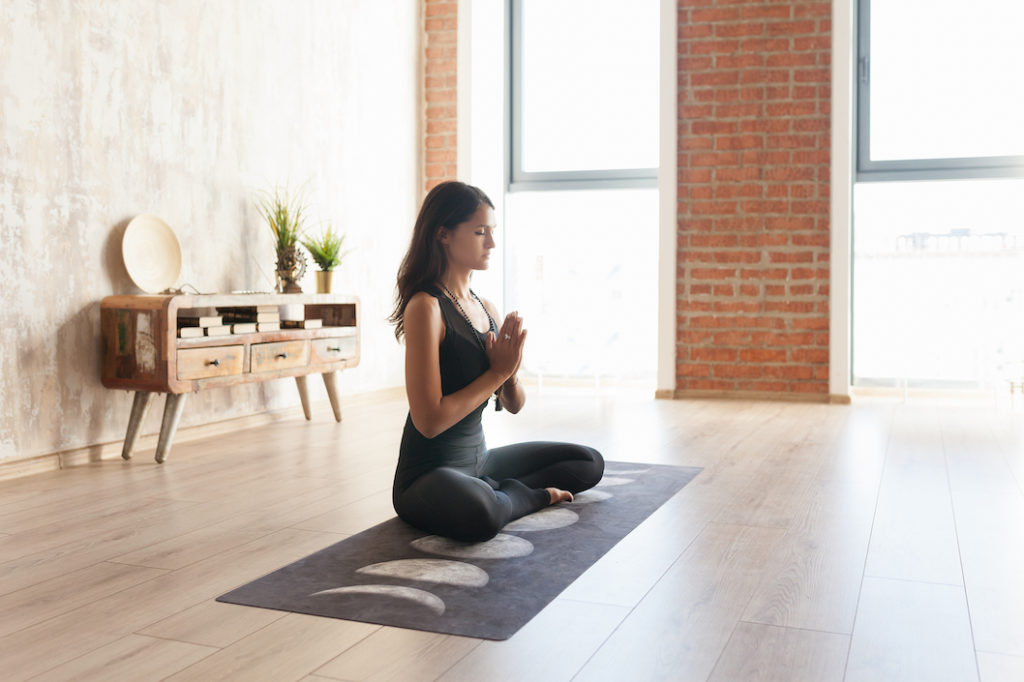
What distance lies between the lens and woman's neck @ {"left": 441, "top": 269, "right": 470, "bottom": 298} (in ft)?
8.54

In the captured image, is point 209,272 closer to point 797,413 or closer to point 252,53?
point 252,53

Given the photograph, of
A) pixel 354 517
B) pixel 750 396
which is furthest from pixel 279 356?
pixel 750 396

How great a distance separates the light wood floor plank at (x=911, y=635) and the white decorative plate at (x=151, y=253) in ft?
9.54

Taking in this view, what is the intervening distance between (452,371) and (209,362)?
155cm

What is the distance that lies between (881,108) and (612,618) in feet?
16.0

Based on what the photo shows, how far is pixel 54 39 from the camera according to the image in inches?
136

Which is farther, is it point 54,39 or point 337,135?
point 337,135

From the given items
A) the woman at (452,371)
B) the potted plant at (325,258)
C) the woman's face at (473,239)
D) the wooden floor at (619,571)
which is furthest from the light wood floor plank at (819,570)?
the potted plant at (325,258)

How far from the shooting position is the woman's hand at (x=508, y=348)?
240 centimetres

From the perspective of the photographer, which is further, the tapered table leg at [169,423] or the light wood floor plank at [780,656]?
the tapered table leg at [169,423]

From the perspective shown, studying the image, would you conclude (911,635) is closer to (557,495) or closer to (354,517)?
(557,495)

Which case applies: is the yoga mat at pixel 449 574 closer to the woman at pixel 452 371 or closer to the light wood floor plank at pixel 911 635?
the woman at pixel 452 371

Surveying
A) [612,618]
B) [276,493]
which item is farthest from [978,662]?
[276,493]

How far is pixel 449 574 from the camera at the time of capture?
7.08ft
